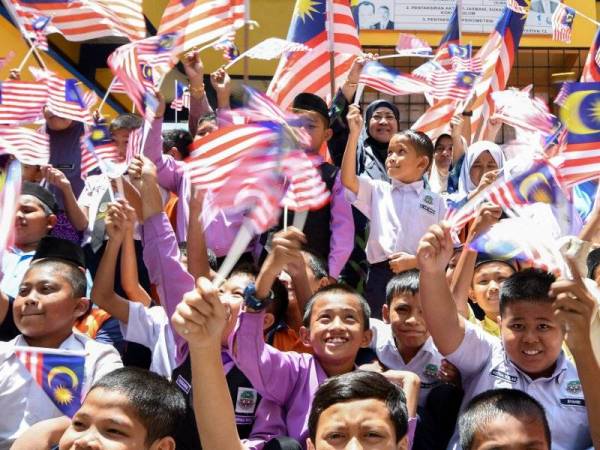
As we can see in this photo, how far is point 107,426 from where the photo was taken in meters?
2.56

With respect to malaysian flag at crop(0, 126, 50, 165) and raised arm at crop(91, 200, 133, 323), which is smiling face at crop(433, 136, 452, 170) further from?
raised arm at crop(91, 200, 133, 323)

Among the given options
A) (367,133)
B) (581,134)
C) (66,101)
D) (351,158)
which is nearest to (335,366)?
(581,134)

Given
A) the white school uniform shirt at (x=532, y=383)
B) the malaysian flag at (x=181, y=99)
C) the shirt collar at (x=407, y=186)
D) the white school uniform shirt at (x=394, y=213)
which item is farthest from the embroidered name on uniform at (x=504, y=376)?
the malaysian flag at (x=181, y=99)

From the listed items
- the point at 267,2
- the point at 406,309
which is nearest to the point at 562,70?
the point at 267,2

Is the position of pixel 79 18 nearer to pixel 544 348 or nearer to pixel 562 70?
pixel 544 348

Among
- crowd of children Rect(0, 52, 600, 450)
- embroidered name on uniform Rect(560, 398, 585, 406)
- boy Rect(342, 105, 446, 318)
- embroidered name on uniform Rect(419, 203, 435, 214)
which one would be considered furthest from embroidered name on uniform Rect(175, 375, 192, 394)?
embroidered name on uniform Rect(419, 203, 435, 214)

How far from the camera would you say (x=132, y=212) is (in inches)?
143

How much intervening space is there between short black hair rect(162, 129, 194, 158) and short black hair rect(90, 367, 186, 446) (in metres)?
2.84

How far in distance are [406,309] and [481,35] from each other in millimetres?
8614

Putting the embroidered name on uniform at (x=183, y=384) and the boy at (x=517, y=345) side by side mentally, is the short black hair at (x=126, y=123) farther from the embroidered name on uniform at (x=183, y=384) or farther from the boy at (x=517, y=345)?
the boy at (x=517, y=345)

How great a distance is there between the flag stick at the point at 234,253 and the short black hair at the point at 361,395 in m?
0.51

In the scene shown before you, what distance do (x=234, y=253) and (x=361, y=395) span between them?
0.63m

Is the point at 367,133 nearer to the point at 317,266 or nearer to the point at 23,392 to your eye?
the point at 317,266

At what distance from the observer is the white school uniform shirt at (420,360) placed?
333 centimetres
